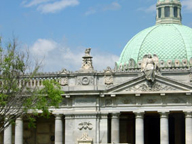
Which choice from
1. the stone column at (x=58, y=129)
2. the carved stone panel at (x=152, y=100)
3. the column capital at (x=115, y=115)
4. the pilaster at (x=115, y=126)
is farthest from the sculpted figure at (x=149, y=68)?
the stone column at (x=58, y=129)

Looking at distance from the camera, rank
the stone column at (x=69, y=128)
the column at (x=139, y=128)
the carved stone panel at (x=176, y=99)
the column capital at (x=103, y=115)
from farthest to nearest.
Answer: the stone column at (x=69, y=128) → the column capital at (x=103, y=115) → the column at (x=139, y=128) → the carved stone panel at (x=176, y=99)

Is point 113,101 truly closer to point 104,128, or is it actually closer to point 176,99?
point 104,128

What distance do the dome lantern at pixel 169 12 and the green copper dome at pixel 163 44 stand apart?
2346 millimetres

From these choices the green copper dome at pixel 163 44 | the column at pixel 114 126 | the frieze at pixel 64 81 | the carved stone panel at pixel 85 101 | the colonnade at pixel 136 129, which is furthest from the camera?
the green copper dome at pixel 163 44

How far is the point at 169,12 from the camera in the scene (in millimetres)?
95875

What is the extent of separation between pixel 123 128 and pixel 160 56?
45.0 ft

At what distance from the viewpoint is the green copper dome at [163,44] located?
88938mm

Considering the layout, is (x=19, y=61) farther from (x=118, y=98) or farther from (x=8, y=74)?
(x=118, y=98)

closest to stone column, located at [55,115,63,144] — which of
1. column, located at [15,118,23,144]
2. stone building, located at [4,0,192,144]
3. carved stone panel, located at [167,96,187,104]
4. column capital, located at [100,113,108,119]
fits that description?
stone building, located at [4,0,192,144]

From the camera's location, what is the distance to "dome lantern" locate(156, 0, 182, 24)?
9556 centimetres

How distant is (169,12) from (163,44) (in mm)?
7498

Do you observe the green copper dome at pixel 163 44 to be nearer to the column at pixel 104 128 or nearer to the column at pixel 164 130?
the column at pixel 164 130

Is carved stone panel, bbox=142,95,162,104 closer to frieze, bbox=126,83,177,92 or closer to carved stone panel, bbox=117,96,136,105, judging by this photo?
frieze, bbox=126,83,177,92

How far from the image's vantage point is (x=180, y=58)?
88.6m
